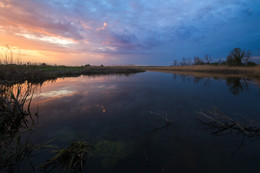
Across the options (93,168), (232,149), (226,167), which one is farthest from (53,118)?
(232,149)

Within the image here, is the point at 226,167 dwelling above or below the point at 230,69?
below

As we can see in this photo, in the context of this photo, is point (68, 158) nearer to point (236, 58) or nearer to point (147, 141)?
point (147, 141)

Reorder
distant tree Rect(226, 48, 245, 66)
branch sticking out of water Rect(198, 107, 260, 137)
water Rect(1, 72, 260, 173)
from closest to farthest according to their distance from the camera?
water Rect(1, 72, 260, 173) → branch sticking out of water Rect(198, 107, 260, 137) → distant tree Rect(226, 48, 245, 66)

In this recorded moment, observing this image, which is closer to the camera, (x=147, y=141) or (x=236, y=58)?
(x=147, y=141)

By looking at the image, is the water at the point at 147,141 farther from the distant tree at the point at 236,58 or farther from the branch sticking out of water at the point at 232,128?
the distant tree at the point at 236,58

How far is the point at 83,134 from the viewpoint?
3.05 meters

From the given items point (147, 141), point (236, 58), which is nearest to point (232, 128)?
point (147, 141)

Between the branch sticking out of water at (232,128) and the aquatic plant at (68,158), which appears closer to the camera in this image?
the aquatic plant at (68,158)

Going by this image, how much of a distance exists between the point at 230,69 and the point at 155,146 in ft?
115

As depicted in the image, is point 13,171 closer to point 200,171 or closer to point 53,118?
point 53,118

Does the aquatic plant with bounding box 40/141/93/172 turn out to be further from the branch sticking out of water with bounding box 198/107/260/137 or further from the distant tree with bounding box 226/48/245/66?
the distant tree with bounding box 226/48/245/66

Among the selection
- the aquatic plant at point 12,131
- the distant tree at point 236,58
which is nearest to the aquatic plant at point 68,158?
the aquatic plant at point 12,131

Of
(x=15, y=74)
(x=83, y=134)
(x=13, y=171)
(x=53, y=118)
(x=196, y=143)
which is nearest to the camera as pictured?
(x=13, y=171)

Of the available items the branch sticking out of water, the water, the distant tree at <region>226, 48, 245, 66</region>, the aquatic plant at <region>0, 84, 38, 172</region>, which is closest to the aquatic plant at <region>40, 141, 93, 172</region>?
the water
